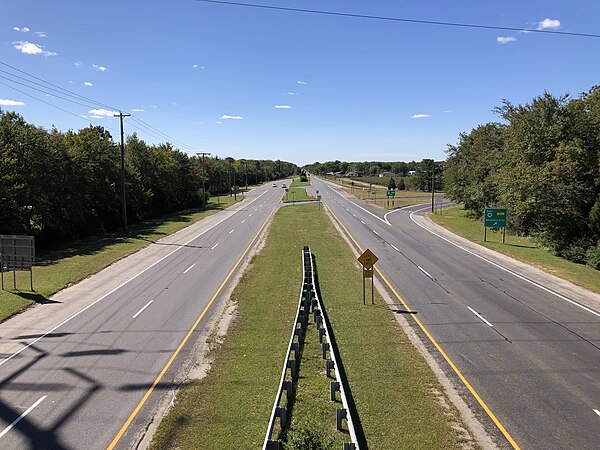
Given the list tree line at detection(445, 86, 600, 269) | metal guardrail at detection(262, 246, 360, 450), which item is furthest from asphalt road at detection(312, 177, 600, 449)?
tree line at detection(445, 86, 600, 269)

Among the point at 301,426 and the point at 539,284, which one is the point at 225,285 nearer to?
the point at 301,426

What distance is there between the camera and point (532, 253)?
113 ft

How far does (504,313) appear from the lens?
19.2 meters

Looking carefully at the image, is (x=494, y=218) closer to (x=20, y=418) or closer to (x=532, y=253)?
(x=532, y=253)

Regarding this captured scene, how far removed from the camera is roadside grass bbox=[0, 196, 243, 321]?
71.9 feet

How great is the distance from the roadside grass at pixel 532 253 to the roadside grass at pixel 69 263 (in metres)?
28.9

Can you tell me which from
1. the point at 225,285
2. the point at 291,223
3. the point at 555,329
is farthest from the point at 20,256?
the point at 291,223

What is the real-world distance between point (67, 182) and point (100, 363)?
32728 mm

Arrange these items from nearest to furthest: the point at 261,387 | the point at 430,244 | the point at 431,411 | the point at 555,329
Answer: the point at 431,411 → the point at 261,387 → the point at 555,329 → the point at 430,244

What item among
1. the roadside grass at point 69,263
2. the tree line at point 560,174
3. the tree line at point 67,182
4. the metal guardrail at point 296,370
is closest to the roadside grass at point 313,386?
the metal guardrail at point 296,370

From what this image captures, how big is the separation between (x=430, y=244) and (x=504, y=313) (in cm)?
1979

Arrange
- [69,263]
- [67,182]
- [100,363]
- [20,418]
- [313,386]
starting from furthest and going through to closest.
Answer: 1. [67,182]
2. [69,263]
3. [100,363]
4. [313,386]
5. [20,418]

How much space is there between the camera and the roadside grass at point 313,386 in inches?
384

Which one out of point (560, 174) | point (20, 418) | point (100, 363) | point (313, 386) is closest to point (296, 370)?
point (313, 386)
